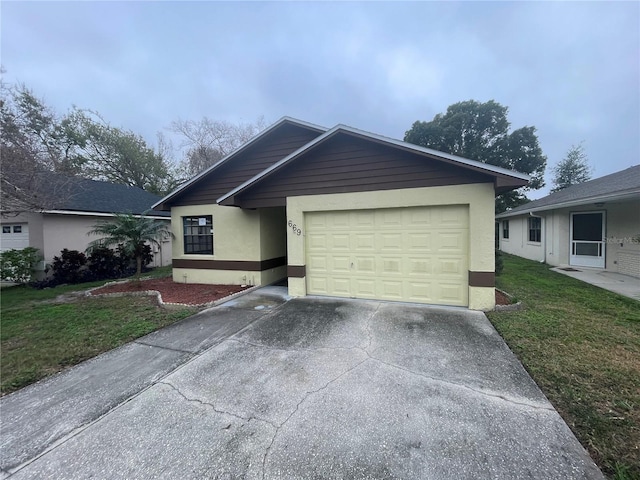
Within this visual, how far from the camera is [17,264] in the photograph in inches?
394

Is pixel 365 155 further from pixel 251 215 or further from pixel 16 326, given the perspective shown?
pixel 16 326

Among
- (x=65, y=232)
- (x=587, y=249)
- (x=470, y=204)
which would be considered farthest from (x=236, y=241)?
(x=587, y=249)

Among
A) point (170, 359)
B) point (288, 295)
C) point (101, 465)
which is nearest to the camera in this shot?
point (101, 465)

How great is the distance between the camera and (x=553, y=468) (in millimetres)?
2070

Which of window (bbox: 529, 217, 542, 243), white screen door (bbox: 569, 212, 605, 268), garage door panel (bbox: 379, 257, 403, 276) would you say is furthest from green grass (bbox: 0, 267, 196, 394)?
window (bbox: 529, 217, 542, 243)

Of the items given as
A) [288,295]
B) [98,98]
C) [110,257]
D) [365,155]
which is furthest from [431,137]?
[98,98]

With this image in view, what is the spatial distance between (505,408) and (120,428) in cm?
396

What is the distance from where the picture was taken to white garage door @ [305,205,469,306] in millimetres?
5945

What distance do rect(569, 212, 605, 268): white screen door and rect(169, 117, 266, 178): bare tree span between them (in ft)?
79.2

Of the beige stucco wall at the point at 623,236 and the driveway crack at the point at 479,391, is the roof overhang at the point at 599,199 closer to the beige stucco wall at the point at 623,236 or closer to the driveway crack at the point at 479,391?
the beige stucco wall at the point at 623,236

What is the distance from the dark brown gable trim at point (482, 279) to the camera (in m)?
5.59

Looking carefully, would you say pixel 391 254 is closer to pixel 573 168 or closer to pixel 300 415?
pixel 300 415

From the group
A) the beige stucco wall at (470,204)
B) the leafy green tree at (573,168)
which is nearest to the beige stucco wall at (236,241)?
the beige stucco wall at (470,204)

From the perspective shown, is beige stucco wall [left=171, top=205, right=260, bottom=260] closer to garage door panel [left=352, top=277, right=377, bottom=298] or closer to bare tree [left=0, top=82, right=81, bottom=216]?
garage door panel [left=352, top=277, right=377, bottom=298]
